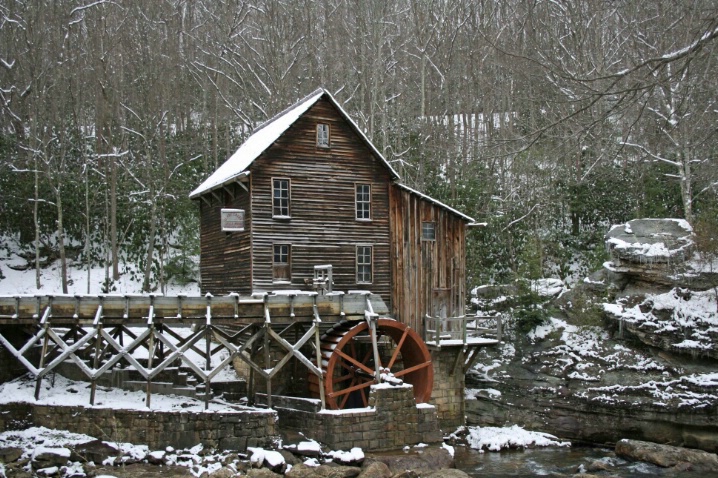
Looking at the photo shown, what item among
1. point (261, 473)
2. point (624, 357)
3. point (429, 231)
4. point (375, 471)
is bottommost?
point (375, 471)

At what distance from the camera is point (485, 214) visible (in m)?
31.6

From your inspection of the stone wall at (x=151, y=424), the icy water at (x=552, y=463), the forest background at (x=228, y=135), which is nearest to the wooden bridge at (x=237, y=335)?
the stone wall at (x=151, y=424)

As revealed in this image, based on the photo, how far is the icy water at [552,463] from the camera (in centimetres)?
1625

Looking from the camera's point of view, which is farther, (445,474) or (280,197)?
(280,197)

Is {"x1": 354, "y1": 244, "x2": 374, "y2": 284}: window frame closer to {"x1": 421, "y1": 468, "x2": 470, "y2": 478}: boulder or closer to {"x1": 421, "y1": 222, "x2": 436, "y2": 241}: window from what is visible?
{"x1": 421, "y1": 222, "x2": 436, "y2": 241}: window

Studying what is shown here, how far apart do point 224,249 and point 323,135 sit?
4754 millimetres

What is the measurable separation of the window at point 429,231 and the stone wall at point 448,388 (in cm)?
345

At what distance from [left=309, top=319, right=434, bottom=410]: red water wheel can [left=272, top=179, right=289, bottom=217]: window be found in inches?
145

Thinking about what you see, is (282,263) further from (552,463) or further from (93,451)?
(552,463)

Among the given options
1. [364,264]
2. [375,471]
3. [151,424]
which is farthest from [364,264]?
[151,424]

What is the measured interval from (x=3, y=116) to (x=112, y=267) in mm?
9349

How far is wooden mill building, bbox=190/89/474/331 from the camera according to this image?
19141 millimetres

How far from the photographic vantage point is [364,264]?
66.4 ft

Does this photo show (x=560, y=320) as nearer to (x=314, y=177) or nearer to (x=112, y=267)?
(x=314, y=177)
